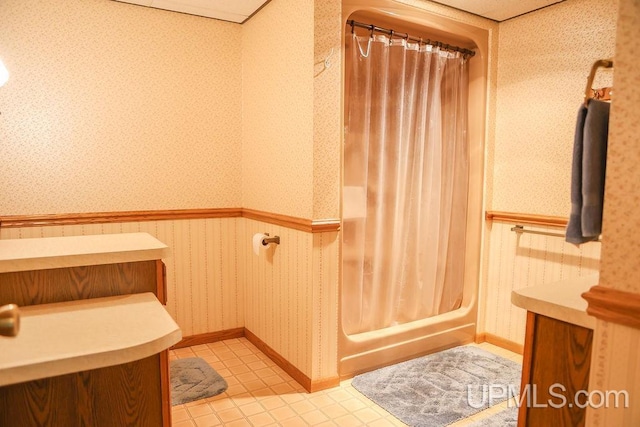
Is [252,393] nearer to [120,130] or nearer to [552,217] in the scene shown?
[120,130]

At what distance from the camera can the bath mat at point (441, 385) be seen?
2.18m

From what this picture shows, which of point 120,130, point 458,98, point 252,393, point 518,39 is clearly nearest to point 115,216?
point 120,130

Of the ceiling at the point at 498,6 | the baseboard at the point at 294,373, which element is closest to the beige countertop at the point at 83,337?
the baseboard at the point at 294,373

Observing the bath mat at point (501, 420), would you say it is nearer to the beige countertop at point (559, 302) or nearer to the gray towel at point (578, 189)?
the beige countertop at point (559, 302)

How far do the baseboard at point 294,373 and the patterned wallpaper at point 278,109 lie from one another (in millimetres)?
907

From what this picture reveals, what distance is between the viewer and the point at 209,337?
3.09 metres

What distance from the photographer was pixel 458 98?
9.51ft

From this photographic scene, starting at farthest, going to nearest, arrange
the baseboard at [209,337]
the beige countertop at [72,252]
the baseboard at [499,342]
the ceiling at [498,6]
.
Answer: the baseboard at [209,337] → the baseboard at [499,342] → the ceiling at [498,6] → the beige countertop at [72,252]

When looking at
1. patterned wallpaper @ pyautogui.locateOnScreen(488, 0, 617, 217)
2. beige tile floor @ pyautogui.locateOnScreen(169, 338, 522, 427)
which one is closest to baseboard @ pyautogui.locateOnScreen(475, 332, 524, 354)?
beige tile floor @ pyautogui.locateOnScreen(169, 338, 522, 427)

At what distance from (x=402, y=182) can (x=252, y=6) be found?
1434 millimetres

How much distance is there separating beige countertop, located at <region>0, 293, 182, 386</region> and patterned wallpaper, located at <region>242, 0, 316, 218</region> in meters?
1.16

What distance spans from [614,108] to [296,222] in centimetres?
165

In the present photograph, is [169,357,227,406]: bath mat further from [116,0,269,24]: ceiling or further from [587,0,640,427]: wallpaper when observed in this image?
[116,0,269,24]: ceiling

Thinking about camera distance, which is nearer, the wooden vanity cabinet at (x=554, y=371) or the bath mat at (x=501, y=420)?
the wooden vanity cabinet at (x=554, y=371)
